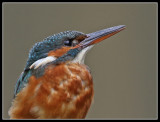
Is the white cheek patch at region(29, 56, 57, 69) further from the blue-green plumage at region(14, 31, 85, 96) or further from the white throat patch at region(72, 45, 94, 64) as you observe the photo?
the white throat patch at region(72, 45, 94, 64)

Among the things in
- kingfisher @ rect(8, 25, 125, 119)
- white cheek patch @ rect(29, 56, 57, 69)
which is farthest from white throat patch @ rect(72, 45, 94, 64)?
white cheek patch @ rect(29, 56, 57, 69)

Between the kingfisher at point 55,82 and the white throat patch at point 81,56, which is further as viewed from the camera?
the white throat patch at point 81,56

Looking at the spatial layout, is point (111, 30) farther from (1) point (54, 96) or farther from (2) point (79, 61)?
(1) point (54, 96)

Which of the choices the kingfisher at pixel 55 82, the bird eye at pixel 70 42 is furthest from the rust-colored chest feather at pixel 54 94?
the bird eye at pixel 70 42

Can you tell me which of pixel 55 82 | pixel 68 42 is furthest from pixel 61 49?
pixel 55 82

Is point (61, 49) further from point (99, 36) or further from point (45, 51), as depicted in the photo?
point (99, 36)

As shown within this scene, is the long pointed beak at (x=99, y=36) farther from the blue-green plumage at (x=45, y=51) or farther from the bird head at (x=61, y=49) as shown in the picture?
the blue-green plumage at (x=45, y=51)

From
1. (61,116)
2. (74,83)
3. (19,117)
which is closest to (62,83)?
(74,83)

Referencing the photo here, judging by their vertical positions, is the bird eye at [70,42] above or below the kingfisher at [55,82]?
above
